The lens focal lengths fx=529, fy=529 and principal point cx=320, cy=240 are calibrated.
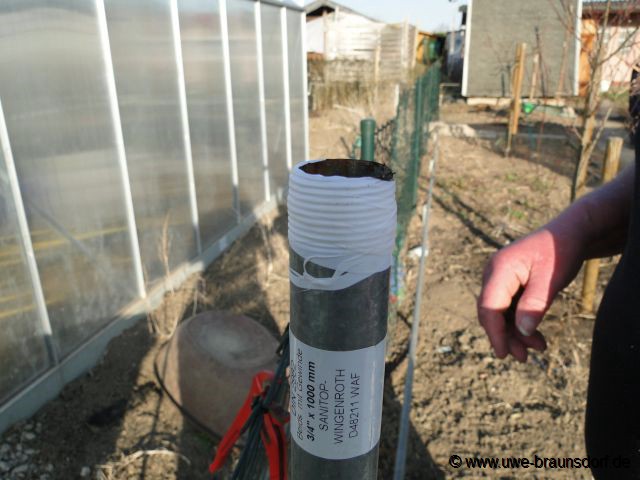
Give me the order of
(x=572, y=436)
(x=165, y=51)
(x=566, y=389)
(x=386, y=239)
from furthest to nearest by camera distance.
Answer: (x=165, y=51) → (x=566, y=389) → (x=572, y=436) → (x=386, y=239)

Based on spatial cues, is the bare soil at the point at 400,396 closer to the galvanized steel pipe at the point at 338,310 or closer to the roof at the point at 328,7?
the galvanized steel pipe at the point at 338,310

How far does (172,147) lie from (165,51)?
81cm

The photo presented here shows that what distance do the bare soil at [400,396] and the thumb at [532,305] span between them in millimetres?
2054

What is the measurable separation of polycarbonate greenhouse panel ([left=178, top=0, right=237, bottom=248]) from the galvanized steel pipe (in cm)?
457

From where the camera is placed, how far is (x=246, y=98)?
6383mm

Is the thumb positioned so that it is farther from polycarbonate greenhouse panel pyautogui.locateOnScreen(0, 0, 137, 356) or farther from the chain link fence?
polycarbonate greenhouse panel pyautogui.locateOnScreen(0, 0, 137, 356)

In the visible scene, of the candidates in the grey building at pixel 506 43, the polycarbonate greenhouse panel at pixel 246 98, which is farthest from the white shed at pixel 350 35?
the polycarbonate greenhouse panel at pixel 246 98

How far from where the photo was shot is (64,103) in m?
3.36

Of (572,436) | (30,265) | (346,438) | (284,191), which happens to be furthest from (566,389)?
(284,191)

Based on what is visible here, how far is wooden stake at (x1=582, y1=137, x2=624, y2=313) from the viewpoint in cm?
417

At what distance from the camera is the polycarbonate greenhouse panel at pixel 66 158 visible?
3.04m

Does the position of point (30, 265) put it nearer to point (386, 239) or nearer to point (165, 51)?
point (165, 51)

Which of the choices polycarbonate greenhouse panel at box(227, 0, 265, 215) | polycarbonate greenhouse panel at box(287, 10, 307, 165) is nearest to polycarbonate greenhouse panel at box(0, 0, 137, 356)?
polycarbonate greenhouse panel at box(227, 0, 265, 215)

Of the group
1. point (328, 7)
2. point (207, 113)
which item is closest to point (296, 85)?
point (207, 113)
